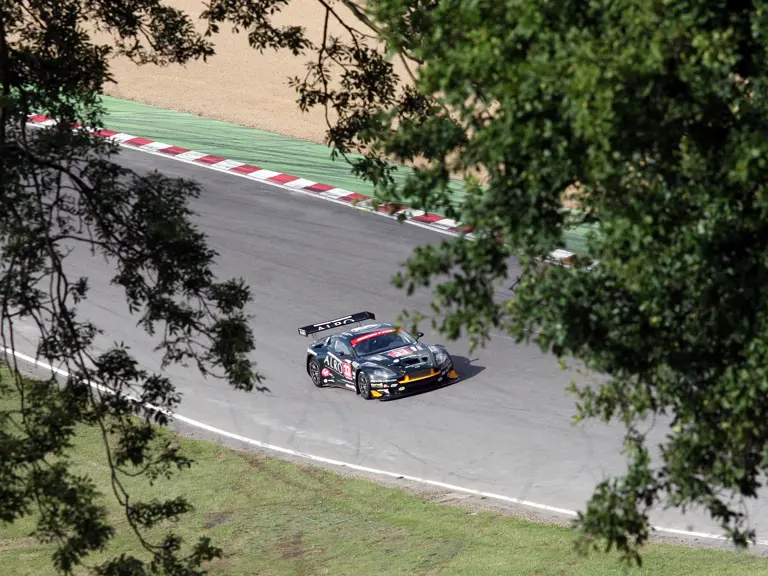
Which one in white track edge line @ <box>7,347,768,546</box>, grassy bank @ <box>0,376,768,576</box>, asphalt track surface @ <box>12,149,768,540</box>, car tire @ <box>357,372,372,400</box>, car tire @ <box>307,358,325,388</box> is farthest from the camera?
car tire @ <box>307,358,325,388</box>

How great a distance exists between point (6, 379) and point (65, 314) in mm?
13633

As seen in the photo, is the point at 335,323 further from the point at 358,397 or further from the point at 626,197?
the point at 626,197

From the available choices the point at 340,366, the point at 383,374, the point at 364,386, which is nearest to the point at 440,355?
the point at 383,374

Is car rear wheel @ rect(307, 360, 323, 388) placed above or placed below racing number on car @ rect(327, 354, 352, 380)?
below

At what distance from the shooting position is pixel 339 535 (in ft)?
58.7

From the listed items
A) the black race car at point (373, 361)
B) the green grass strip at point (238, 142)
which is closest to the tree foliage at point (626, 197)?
the black race car at point (373, 361)

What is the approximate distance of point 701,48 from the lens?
6.52 m

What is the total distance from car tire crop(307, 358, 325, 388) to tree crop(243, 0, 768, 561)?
15551mm

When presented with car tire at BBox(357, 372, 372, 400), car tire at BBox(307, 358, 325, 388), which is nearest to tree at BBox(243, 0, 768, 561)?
car tire at BBox(357, 372, 372, 400)

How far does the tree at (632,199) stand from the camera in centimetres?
670

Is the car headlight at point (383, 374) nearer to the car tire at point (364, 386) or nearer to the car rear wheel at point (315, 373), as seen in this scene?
the car tire at point (364, 386)

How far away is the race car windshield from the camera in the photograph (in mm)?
22958

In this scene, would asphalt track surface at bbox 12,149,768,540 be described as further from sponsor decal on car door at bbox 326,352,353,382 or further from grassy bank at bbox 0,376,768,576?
grassy bank at bbox 0,376,768,576

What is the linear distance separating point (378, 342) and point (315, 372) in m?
1.47
